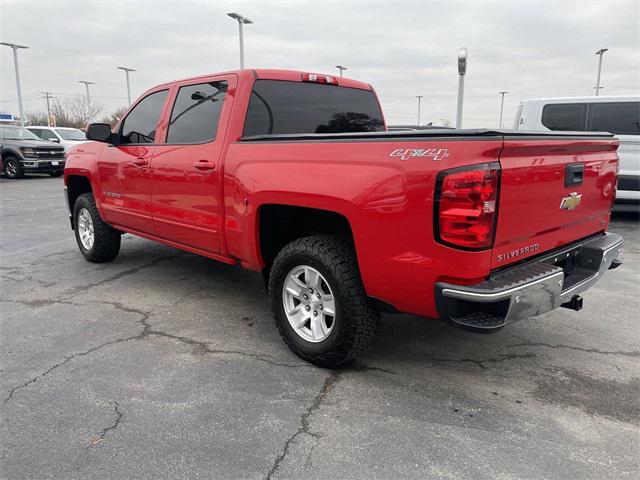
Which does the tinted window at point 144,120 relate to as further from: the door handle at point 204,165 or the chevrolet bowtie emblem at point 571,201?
the chevrolet bowtie emblem at point 571,201

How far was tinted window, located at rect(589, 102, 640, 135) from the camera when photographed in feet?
27.8

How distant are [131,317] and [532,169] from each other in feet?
10.8

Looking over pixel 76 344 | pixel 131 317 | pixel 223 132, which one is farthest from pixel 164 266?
pixel 223 132

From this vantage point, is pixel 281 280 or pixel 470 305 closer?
pixel 470 305

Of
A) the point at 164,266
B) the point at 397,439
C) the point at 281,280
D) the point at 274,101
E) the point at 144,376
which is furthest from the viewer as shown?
the point at 164,266

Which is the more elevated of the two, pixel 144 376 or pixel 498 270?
pixel 498 270

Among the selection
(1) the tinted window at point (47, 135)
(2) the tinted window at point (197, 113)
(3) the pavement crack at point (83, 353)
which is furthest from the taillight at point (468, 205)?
(1) the tinted window at point (47, 135)

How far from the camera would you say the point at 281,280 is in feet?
11.0

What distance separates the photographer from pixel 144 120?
4.83 metres

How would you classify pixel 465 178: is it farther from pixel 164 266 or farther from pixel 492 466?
pixel 164 266

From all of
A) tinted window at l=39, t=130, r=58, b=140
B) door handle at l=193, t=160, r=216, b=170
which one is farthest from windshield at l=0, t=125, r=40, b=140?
door handle at l=193, t=160, r=216, b=170

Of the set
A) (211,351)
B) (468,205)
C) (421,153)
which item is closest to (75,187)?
(211,351)

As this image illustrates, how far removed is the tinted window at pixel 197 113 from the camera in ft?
12.8

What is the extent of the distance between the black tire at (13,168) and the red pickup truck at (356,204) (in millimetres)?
14808
